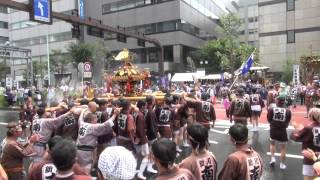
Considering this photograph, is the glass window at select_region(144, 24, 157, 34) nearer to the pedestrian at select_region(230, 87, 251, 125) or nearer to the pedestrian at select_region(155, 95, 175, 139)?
the pedestrian at select_region(230, 87, 251, 125)

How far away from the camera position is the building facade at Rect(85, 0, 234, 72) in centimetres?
5164

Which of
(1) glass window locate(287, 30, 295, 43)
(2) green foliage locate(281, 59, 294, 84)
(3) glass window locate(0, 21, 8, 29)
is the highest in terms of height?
(3) glass window locate(0, 21, 8, 29)

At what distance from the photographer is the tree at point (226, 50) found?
50.2m

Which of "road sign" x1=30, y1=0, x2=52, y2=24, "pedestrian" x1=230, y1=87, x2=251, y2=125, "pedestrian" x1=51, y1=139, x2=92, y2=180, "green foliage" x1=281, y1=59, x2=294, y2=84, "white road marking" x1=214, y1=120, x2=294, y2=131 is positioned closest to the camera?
"pedestrian" x1=51, y1=139, x2=92, y2=180

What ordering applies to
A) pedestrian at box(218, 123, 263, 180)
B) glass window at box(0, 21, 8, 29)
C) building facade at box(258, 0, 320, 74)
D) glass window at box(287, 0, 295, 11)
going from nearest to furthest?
pedestrian at box(218, 123, 263, 180), building facade at box(258, 0, 320, 74), glass window at box(287, 0, 295, 11), glass window at box(0, 21, 8, 29)

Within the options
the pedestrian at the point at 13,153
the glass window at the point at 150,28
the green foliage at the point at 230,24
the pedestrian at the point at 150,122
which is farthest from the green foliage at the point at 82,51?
the pedestrian at the point at 13,153

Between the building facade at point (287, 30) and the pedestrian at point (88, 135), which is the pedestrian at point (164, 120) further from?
the building facade at point (287, 30)

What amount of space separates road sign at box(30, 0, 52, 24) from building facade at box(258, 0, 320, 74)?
3488 cm

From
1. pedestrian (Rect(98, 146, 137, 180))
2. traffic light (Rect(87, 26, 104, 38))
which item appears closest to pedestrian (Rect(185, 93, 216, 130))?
pedestrian (Rect(98, 146, 137, 180))

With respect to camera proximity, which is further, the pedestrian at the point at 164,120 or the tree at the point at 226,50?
the tree at the point at 226,50

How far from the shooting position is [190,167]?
14.5 ft

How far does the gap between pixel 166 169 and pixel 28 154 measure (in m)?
3.32

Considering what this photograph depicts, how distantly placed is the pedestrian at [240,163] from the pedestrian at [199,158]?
16 centimetres

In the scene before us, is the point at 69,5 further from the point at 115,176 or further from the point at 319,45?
the point at 115,176
